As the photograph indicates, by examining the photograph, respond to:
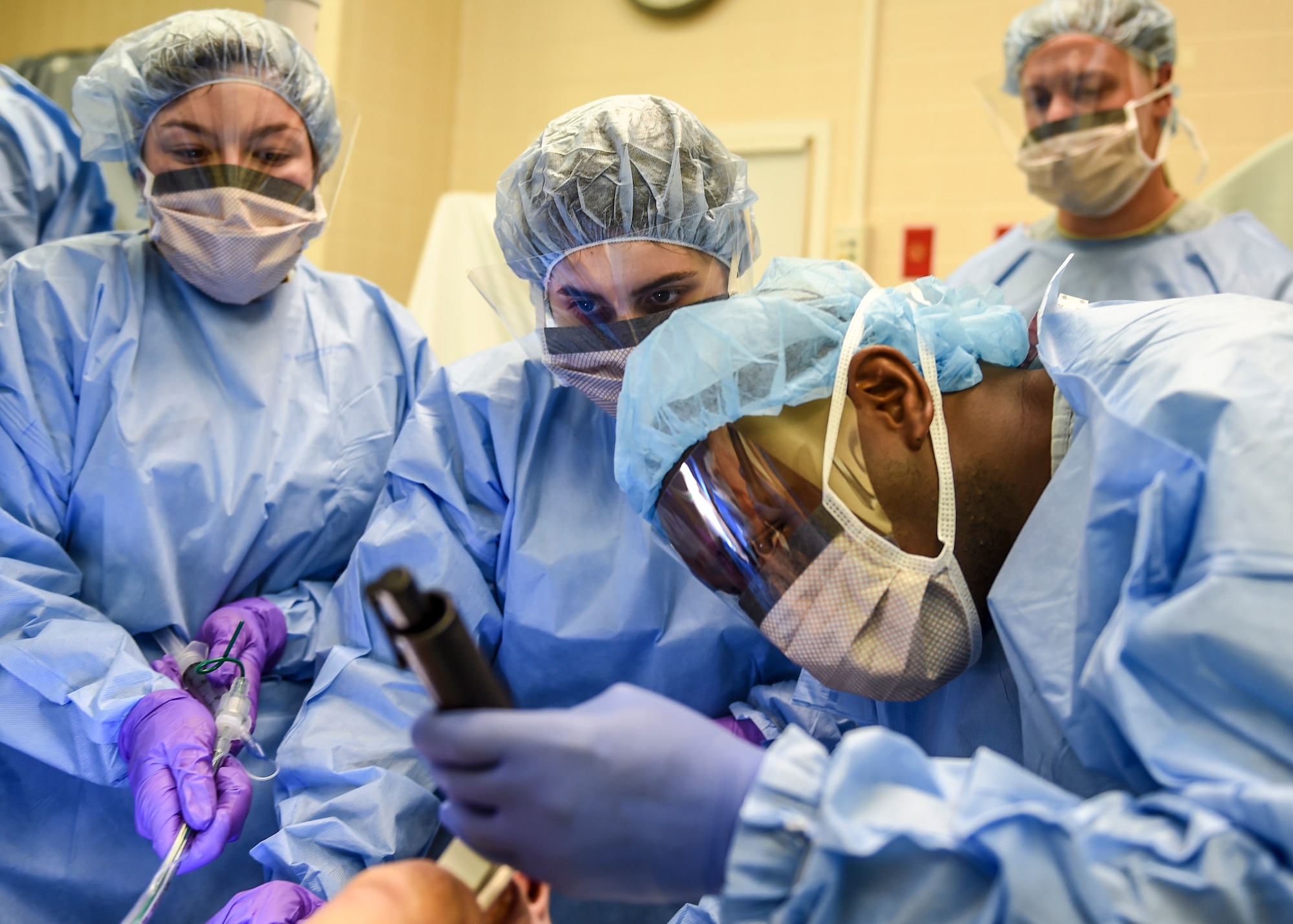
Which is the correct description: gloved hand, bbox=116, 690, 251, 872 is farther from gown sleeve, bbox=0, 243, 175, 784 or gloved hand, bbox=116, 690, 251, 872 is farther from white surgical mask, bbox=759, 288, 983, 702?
white surgical mask, bbox=759, 288, 983, 702

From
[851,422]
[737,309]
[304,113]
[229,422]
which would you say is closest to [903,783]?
[851,422]

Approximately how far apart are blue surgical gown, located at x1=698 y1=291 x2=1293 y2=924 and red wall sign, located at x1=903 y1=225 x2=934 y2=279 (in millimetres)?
2606

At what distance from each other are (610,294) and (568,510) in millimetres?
341

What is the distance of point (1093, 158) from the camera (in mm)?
2363

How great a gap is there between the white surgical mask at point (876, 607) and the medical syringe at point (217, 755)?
2.50 ft

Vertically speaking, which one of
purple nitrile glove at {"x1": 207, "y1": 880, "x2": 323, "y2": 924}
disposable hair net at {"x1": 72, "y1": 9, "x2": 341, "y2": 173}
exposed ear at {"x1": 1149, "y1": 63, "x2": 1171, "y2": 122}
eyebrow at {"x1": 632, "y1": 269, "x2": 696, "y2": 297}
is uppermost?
exposed ear at {"x1": 1149, "y1": 63, "x2": 1171, "y2": 122}

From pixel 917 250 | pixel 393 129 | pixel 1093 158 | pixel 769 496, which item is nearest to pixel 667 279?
pixel 769 496

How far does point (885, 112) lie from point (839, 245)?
0.49 meters

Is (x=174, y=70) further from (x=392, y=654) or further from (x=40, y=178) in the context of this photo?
(x=392, y=654)

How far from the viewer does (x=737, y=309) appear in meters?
1.13

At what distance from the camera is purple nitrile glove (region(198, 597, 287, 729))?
4.99 feet

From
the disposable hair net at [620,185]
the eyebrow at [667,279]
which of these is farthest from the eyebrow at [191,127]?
the eyebrow at [667,279]

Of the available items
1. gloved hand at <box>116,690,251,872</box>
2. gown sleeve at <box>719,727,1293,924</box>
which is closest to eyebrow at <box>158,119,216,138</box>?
gloved hand at <box>116,690,251,872</box>

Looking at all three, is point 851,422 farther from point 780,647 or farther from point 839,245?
point 839,245
